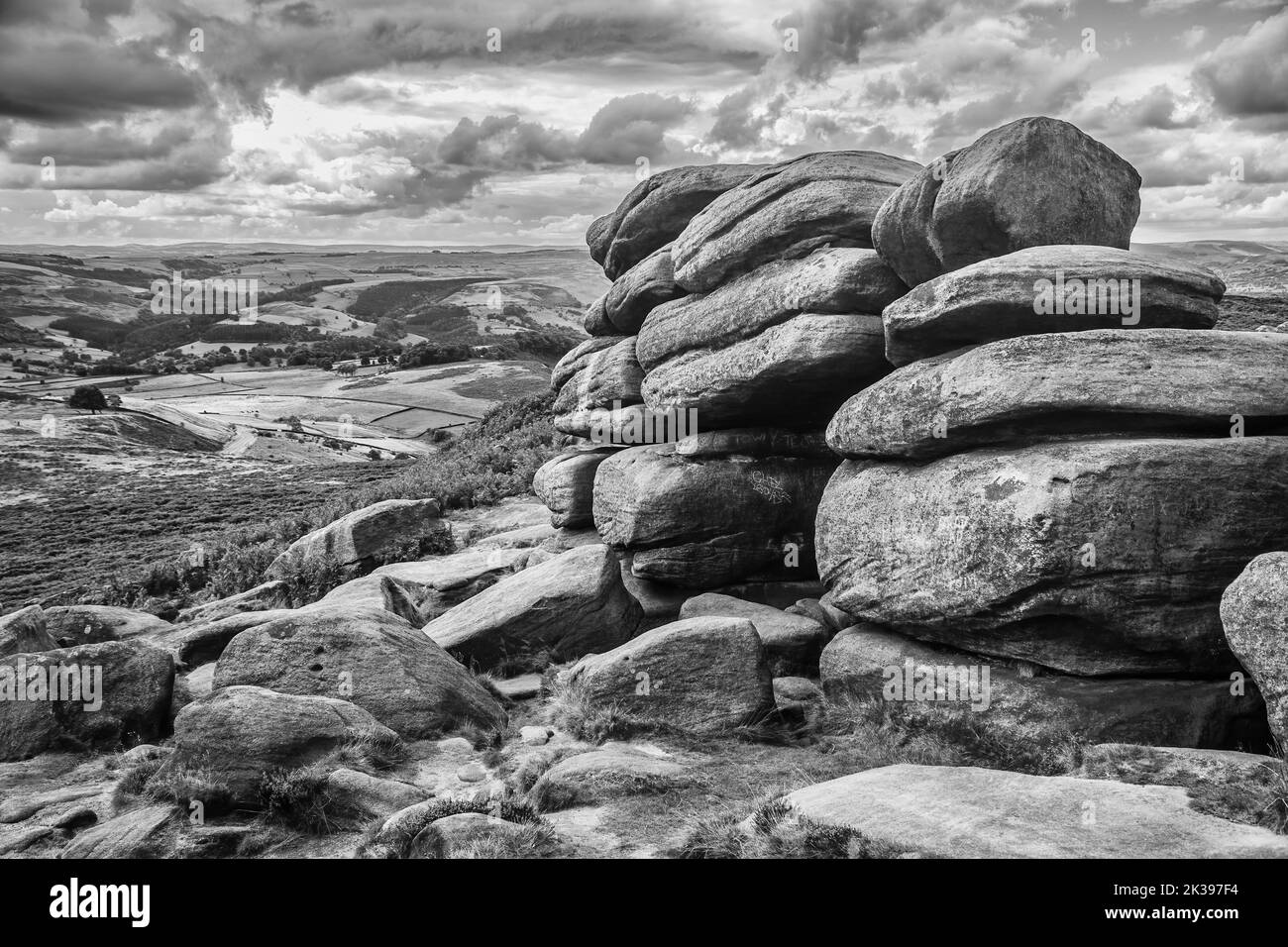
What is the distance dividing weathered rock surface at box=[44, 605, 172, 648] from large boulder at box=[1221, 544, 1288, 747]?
22.3 metres

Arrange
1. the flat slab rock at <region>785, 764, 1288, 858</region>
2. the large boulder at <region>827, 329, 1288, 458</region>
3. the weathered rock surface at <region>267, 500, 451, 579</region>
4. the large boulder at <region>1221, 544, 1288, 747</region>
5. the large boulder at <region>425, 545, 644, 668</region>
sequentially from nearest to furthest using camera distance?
the flat slab rock at <region>785, 764, 1288, 858</region> → the large boulder at <region>1221, 544, 1288, 747</region> → the large boulder at <region>827, 329, 1288, 458</region> → the large boulder at <region>425, 545, 644, 668</region> → the weathered rock surface at <region>267, 500, 451, 579</region>

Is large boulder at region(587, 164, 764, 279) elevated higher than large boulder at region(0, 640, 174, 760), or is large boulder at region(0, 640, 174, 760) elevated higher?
large boulder at region(587, 164, 764, 279)

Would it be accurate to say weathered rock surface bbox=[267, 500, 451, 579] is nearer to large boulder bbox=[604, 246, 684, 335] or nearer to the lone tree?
large boulder bbox=[604, 246, 684, 335]

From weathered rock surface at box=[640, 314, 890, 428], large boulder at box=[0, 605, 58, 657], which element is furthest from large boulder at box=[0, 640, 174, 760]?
weathered rock surface at box=[640, 314, 890, 428]

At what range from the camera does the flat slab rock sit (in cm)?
946

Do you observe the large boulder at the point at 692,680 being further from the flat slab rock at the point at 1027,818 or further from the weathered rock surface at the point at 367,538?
the weathered rock surface at the point at 367,538

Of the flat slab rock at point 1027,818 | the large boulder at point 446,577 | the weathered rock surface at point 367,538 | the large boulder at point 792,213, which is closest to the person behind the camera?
the flat slab rock at point 1027,818

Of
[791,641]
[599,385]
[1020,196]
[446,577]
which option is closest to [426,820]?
[791,641]

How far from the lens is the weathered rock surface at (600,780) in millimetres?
12734

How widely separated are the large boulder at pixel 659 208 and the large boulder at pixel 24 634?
1841 centimetres

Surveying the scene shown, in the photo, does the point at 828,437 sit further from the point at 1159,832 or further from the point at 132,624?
the point at 132,624

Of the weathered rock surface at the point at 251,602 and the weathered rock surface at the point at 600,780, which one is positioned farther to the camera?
the weathered rock surface at the point at 251,602

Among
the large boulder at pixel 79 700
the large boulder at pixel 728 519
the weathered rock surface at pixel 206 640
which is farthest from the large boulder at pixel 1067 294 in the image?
the large boulder at pixel 79 700
